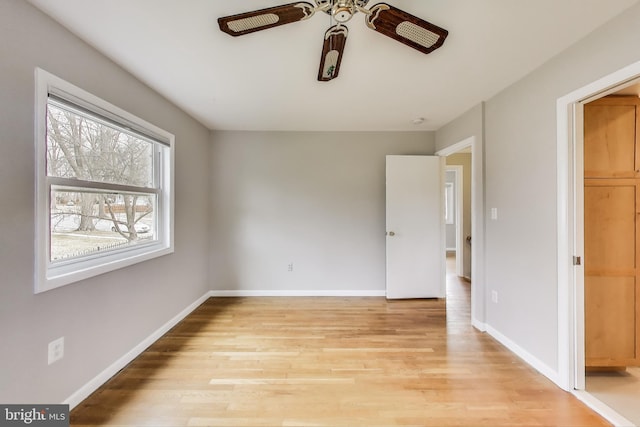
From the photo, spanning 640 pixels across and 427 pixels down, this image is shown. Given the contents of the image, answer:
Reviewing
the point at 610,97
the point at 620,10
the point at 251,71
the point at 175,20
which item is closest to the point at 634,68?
the point at 620,10

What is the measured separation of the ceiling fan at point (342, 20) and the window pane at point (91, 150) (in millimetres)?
1243

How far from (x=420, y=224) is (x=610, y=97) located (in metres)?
2.06

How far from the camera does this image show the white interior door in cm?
348

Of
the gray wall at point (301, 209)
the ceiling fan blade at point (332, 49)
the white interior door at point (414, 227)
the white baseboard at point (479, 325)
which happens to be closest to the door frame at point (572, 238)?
the white baseboard at point (479, 325)

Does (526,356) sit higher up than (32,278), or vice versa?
(32,278)

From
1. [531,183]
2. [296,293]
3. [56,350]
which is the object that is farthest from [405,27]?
[296,293]

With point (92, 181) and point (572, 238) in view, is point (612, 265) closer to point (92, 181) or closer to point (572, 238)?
point (572, 238)

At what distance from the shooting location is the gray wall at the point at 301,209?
142 inches

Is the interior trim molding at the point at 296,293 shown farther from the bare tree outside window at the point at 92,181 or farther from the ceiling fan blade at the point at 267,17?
the ceiling fan blade at the point at 267,17

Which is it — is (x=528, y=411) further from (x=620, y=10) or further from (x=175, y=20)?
(x=175, y=20)

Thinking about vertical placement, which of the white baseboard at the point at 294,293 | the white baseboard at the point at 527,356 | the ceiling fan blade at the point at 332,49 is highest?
→ the ceiling fan blade at the point at 332,49

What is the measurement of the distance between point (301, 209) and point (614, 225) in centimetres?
298

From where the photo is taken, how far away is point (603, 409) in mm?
1562

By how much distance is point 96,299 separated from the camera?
69.2 inches
